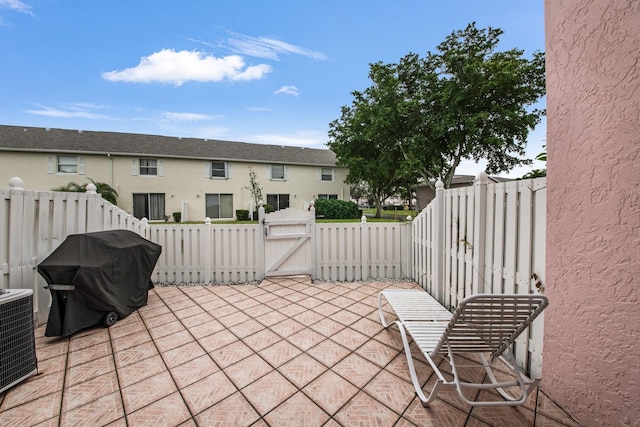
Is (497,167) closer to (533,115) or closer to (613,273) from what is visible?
(533,115)

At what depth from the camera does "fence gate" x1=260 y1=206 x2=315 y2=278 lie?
520 centimetres

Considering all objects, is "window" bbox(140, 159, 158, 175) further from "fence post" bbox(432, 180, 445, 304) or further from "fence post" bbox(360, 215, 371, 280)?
"fence post" bbox(432, 180, 445, 304)

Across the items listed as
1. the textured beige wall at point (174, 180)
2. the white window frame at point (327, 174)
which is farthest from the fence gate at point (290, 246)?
the white window frame at point (327, 174)

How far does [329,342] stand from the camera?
2.77 meters

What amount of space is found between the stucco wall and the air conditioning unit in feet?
14.6

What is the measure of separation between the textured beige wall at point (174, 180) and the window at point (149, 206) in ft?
0.83

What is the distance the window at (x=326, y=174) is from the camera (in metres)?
19.7

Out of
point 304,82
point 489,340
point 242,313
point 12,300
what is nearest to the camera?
point 489,340

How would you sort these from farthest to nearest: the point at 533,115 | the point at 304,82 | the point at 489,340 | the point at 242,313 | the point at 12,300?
the point at 533,115 → the point at 304,82 → the point at 242,313 → the point at 12,300 → the point at 489,340

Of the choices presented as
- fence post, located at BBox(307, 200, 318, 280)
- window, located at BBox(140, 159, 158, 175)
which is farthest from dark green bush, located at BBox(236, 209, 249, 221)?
fence post, located at BBox(307, 200, 318, 280)

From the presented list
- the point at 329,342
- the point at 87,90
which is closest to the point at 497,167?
the point at 329,342

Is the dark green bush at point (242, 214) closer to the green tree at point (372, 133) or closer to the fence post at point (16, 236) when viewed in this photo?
the green tree at point (372, 133)

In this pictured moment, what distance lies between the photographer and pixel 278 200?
1827cm

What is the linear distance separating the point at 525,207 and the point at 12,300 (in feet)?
15.1
